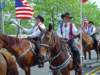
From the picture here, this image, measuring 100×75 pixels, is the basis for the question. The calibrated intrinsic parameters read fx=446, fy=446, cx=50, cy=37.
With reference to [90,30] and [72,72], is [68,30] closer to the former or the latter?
[72,72]

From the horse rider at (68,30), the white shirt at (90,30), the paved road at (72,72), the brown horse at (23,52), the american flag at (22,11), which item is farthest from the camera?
the white shirt at (90,30)

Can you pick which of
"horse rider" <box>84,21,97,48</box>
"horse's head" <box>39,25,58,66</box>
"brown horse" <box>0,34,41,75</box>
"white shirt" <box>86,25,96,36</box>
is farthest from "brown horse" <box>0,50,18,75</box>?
"white shirt" <box>86,25,96,36</box>

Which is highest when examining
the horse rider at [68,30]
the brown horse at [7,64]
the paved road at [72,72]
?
the horse rider at [68,30]

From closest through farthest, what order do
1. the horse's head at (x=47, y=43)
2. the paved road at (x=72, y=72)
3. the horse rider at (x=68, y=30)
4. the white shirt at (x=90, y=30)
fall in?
the horse's head at (x=47, y=43)
the horse rider at (x=68, y=30)
the paved road at (x=72, y=72)
the white shirt at (x=90, y=30)

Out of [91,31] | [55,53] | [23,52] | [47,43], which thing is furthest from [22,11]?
[47,43]

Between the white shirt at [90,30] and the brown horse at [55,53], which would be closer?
the brown horse at [55,53]

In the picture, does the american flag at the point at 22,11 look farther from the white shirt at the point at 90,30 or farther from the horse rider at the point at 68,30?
the horse rider at the point at 68,30

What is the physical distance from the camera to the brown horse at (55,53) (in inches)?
439

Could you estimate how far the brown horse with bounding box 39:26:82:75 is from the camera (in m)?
11.1

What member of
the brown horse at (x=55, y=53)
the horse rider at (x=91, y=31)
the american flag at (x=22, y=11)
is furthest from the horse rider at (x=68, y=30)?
the horse rider at (x=91, y=31)

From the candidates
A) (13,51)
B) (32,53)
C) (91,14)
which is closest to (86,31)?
(32,53)

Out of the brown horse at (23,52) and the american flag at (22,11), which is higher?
the american flag at (22,11)

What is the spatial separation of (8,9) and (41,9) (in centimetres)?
641

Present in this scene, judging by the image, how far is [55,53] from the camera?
38.6 feet
